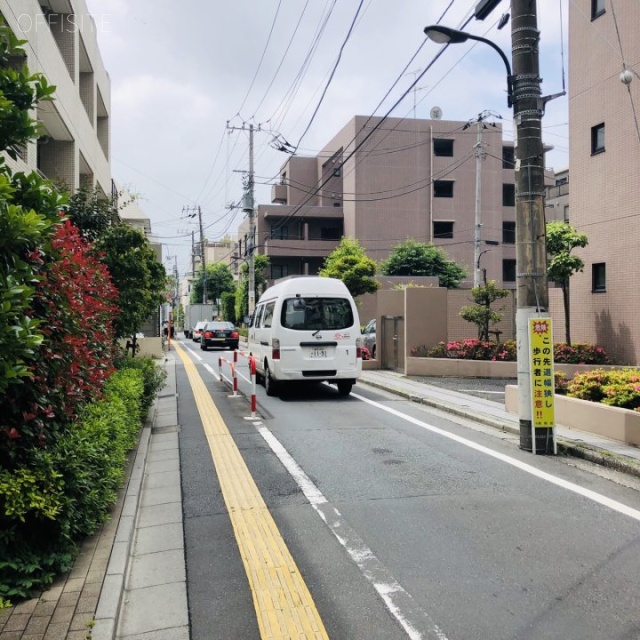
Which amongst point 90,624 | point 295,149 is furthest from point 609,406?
point 295,149

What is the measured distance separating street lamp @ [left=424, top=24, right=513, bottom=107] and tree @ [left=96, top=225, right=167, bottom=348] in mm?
6080

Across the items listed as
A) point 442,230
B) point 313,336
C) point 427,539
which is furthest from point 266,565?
point 442,230

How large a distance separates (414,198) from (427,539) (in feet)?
136

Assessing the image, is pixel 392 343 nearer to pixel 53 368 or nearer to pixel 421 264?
pixel 53 368

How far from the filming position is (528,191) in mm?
7895

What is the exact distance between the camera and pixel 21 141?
161 inches

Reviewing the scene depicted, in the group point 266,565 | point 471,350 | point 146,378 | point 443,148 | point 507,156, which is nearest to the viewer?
point 266,565

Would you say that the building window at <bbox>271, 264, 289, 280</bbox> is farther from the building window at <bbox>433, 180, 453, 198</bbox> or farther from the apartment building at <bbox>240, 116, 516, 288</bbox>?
the building window at <bbox>433, 180, 453, 198</bbox>

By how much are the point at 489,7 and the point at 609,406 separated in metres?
6.20

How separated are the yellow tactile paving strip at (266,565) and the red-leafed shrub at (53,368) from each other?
1.70m

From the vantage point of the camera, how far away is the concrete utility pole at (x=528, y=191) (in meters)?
7.84

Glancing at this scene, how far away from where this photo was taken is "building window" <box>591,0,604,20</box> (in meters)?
15.3

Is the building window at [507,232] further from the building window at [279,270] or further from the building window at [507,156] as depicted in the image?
the building window at [279,270]

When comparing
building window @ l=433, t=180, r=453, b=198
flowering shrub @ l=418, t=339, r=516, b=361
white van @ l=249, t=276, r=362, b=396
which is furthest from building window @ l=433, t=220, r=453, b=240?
white van @ l=249, t=276, r=362, b=396
